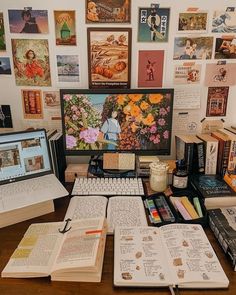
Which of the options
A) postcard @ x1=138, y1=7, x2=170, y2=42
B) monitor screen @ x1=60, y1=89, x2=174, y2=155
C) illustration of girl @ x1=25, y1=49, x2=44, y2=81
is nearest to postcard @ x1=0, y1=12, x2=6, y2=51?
illustration of girl @ x1=25, y1=49, x2=44, y2=81

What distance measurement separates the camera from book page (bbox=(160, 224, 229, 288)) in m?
0.76

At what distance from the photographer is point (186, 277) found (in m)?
0.76

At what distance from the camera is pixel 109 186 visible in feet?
4.09

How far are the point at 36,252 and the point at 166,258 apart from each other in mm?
408

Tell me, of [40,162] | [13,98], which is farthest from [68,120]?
[13,98]

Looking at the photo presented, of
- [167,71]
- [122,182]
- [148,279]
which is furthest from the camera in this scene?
[167,71]

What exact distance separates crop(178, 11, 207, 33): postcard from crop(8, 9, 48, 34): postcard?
0.66m

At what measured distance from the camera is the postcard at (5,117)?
4.73 feet

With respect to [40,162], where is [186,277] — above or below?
below

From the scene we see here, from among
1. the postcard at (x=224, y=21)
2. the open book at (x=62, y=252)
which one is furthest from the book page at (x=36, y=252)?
the postcard at (x=224, y=21)

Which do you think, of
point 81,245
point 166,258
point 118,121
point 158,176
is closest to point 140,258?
point 166,258

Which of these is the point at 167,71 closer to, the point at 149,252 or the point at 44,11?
the point at 44,11

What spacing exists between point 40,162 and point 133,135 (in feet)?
1.50

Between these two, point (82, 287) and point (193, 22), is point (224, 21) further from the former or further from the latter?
point (82, 287)
